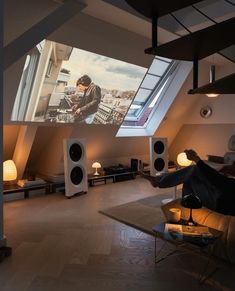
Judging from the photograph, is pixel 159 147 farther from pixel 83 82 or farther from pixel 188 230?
pixel 188 230

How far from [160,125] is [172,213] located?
3731 millimetres

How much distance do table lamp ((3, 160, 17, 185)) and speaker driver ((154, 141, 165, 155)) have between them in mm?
2829

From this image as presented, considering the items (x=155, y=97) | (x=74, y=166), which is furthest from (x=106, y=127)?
(x=155, y=97)

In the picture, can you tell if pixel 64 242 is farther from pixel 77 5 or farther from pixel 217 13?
pixel 217 13

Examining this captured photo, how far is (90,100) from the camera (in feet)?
15.3

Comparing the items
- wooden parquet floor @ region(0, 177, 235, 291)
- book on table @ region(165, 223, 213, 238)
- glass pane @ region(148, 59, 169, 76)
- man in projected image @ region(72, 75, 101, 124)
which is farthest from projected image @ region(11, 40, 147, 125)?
book on table @ region(165, 223, 213, 238)

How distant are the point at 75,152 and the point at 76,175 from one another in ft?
1.46

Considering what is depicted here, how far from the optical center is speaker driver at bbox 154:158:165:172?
18.3 feet

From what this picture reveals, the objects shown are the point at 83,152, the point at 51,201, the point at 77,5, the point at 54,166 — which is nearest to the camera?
the point at 77,5

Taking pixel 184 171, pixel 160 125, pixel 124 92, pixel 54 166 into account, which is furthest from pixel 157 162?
pixel 184 171

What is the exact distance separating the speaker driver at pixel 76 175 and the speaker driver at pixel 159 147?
5.54ft

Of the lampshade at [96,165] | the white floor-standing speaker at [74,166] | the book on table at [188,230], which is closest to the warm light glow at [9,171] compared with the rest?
the white floor-standing speaker at [74,166]

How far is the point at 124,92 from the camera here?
16.5ft

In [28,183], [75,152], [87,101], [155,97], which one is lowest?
[28,183]
